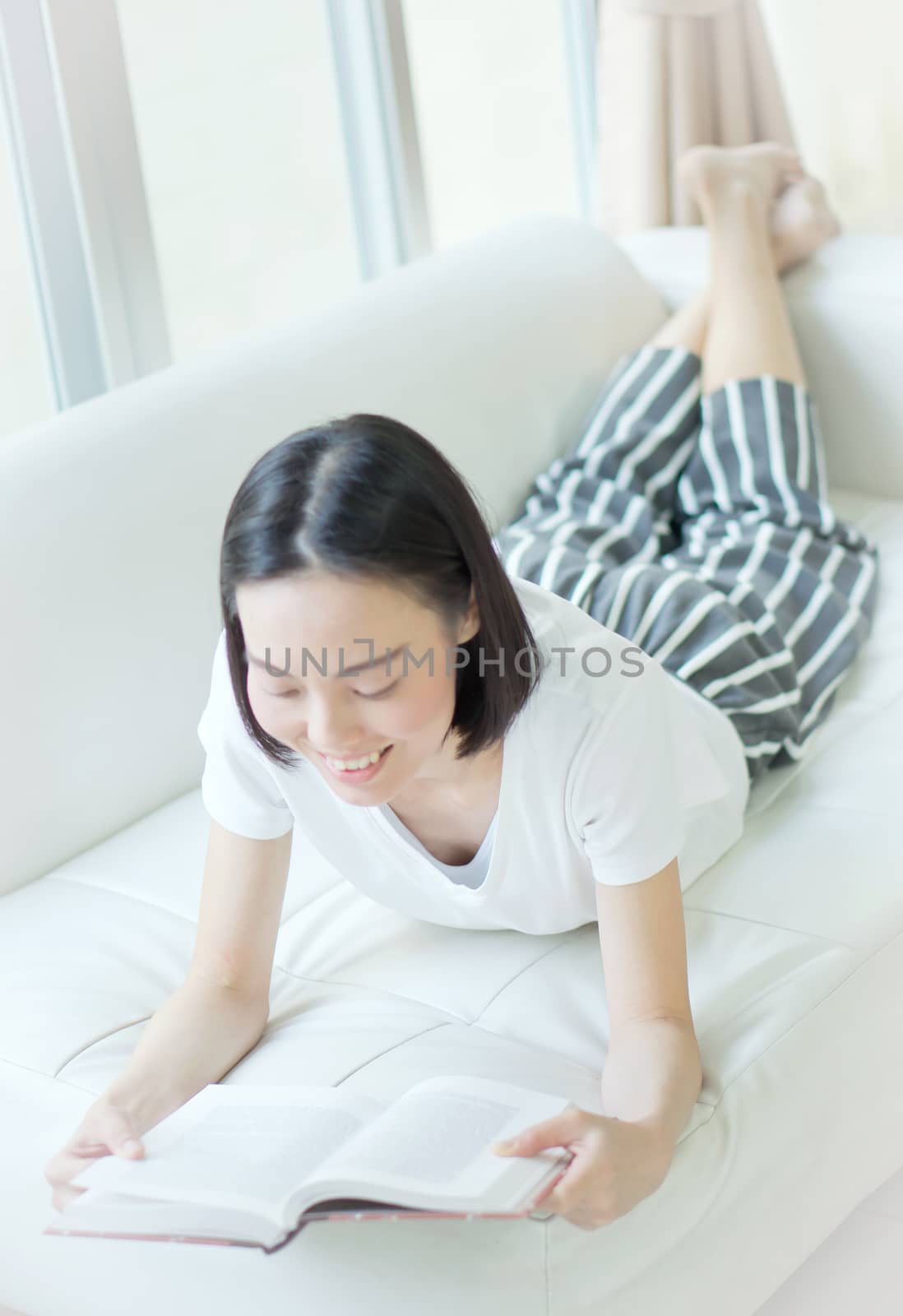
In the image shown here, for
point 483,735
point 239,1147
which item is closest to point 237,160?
point 483,735

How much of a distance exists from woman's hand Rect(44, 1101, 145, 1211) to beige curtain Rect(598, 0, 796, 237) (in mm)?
2029

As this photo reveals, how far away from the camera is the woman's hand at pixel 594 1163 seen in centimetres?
95

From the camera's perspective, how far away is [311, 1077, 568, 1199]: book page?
922mm

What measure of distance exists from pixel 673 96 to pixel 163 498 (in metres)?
1.49

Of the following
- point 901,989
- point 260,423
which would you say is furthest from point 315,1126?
point 260,423

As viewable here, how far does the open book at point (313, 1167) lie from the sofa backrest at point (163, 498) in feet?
2.02

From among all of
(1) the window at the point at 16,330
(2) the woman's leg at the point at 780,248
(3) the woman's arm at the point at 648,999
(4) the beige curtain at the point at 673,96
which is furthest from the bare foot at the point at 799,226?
(3) the woman's arm at the point at 648,999

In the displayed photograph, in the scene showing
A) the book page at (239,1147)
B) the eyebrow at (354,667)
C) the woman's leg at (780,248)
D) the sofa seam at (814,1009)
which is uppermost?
the woman's leg at (780,248)

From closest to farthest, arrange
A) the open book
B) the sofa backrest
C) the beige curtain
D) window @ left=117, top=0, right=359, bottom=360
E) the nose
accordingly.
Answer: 1. the open book
2. the nose
3. the sofa backrest
4. window @ left=117, top=0, right=359, bottom=360
5. the beige curtain

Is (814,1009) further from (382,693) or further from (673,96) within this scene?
(673,96)

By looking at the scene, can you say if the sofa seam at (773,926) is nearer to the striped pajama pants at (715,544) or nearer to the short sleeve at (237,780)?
the striped pajama pants at (715,544)

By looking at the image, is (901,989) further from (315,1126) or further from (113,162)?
(113,162)

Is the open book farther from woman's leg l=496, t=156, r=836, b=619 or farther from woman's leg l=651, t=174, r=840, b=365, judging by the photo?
woman's leg l=651, t=174, r=840, b=365

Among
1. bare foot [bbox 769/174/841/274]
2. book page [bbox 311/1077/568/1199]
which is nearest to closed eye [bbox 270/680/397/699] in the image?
book page [bbox 311/1077/568/1199]
